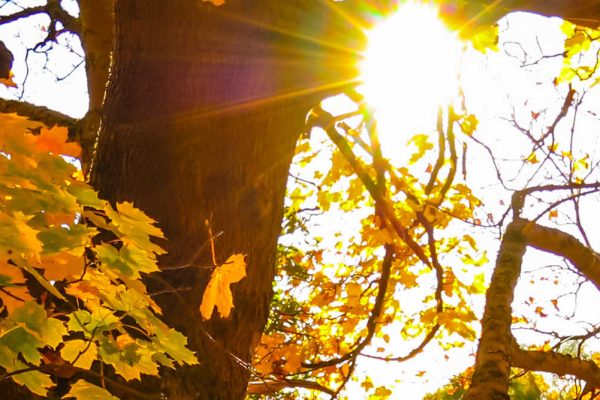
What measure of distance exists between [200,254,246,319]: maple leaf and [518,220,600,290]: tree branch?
2.67m

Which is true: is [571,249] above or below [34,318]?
above

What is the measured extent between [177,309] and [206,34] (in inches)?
35.9

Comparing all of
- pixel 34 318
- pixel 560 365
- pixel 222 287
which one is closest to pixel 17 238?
pixel 34 318

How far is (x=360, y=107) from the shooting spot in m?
3.23

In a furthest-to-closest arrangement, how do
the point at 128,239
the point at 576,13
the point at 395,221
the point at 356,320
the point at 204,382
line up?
the point at 356,320 < the point at 395,221 < the point at 576,13 < the point at 204,382 < the point at 128,239

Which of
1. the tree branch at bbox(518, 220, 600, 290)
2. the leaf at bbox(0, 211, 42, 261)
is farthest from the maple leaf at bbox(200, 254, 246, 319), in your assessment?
the tree branch at bbox(518, 220, 600, 290)

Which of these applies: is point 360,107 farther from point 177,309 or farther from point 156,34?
point 177,309

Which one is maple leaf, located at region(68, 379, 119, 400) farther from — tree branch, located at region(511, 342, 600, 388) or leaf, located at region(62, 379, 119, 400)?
tree branch, located at region(511, 342, 600, 388)

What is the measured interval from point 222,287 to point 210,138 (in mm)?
515

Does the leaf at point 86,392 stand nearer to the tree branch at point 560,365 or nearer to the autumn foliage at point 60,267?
the autumn foliage at point 60,267

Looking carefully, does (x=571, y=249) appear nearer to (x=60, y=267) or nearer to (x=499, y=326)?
(x=499, y=326)

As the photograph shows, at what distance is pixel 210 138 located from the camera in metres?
2.06

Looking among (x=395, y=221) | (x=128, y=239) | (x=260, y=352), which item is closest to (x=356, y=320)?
(x=260, y=352)

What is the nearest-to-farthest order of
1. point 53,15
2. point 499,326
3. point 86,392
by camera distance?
point 86,392, point 499,326, point 53,15
